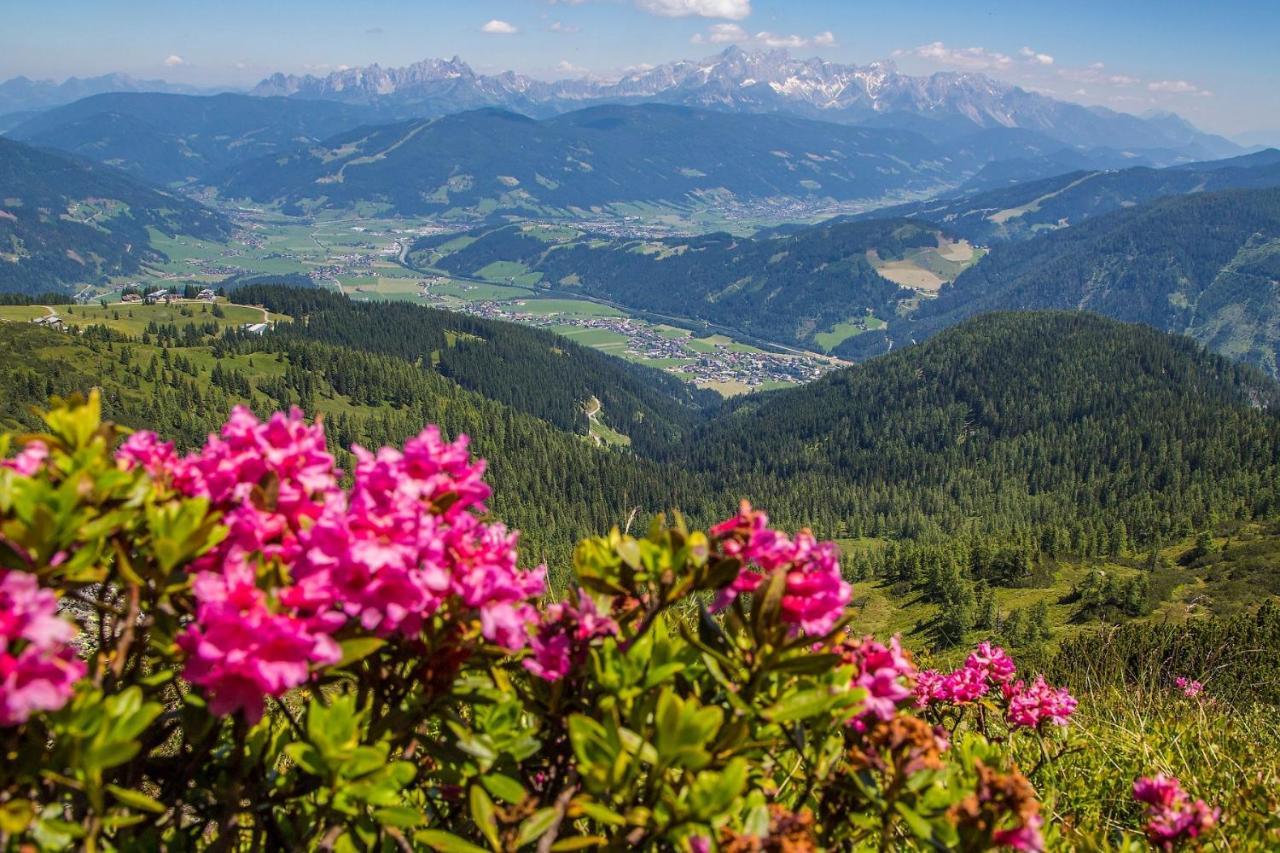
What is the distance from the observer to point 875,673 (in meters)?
2.56

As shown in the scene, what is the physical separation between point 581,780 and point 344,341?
203m

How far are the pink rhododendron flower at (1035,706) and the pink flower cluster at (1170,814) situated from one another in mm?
1619

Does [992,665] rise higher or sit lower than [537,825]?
lower

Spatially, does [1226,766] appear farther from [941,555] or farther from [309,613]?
[941,555]

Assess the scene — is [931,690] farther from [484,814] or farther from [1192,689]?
[1192,689]

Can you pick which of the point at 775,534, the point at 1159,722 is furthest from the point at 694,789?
the point at 1159,722

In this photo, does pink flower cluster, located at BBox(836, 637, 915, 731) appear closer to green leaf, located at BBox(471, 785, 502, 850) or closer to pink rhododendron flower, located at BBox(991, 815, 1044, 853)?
pink rhododendron flower, located at BBox(991, 815, 1044, 853)

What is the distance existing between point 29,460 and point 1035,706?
5526 mm

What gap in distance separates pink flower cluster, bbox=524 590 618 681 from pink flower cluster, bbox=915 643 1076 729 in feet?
10.6

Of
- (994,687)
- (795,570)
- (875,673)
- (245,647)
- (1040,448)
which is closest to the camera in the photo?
(245,647)

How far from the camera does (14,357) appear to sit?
12100 centimetres

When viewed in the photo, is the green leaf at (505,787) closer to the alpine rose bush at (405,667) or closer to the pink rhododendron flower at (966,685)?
the alpine rose bush at (405,667)

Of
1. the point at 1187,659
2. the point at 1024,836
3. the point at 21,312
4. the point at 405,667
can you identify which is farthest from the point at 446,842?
the point at 21,312

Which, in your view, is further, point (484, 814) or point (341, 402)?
point (341, 402)
